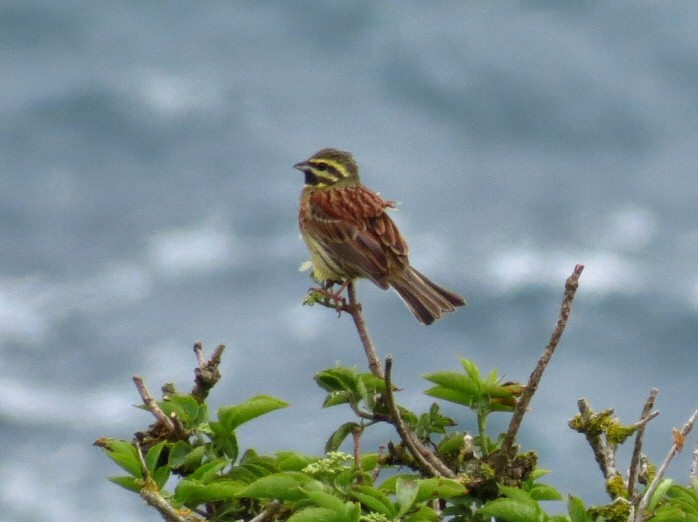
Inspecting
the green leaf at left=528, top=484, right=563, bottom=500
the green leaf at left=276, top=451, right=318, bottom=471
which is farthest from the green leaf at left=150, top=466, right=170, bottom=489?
the green leaf at left=528, top=484, right=563, bottom=500

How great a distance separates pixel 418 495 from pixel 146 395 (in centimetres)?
66

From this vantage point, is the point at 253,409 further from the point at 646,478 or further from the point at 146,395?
the point at 646,478

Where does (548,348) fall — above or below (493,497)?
above

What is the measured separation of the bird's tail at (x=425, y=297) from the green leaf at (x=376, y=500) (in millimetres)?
3851

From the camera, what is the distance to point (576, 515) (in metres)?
2.67

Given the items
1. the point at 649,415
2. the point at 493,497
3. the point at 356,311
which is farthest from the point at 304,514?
the point at 356,311

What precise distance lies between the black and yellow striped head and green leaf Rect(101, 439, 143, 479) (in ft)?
17.6

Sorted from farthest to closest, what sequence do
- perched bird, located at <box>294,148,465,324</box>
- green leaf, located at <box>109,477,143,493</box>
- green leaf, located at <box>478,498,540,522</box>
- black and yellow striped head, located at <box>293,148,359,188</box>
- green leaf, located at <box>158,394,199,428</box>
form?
1. black and yellow striped head, located at <box>293,148,359,188</box>
2. perched bird, located at <box>294,148,465,324</box>
3. green leaf, located at <box>158,394,199,428</box>
4. green leaf, located at <box>109,477,143,493</box>
5. green leaf, located at <box>478,498,540,522</box>

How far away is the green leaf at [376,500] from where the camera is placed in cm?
259

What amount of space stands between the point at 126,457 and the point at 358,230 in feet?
15.8

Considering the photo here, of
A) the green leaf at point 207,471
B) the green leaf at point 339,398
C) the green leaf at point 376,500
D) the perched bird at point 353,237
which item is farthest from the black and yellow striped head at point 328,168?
the green leaf at point 376,500

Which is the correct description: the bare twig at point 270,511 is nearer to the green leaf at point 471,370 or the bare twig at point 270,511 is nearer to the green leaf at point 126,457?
the green leaf at point 126,457

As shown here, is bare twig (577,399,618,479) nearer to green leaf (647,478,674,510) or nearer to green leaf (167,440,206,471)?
green leaf (647,478,674,510)

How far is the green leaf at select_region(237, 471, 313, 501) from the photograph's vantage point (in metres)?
2.61
